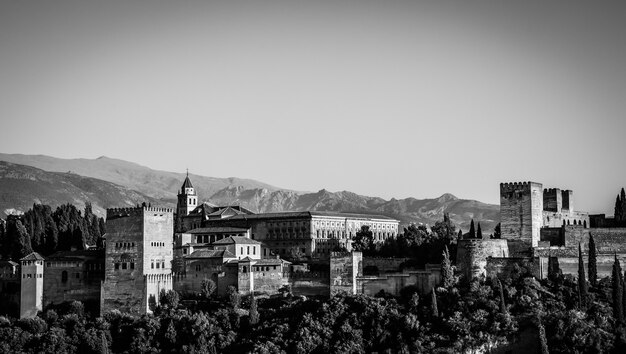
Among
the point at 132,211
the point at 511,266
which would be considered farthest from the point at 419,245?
the point at 132,211

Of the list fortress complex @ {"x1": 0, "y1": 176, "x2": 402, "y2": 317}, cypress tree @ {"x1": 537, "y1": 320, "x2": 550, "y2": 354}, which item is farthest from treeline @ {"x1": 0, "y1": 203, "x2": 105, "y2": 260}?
cypress tree @ {"x1": 537, "y1": 320, "x2": 550, "y2": 354}

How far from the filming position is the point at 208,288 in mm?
60938

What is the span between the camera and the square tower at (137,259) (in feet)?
202

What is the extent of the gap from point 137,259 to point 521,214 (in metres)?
24.5

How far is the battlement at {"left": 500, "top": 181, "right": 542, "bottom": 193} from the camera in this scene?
59359mm

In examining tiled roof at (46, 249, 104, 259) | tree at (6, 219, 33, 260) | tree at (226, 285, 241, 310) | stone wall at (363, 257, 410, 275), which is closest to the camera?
tree at (226, 285, 241, 310)

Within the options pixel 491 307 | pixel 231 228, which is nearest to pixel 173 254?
pixel 231 228

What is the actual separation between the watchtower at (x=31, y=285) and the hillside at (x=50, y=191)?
3186 inches

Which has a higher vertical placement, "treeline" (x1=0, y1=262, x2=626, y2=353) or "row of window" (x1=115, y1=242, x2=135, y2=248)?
"row of window" (x1=115, y1=242, x2=135, y2=248)

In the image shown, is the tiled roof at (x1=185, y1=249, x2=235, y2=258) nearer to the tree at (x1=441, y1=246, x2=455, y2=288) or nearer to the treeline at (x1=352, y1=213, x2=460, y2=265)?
the treeline at (x1=352, y1=213, x2=460, y2=265)

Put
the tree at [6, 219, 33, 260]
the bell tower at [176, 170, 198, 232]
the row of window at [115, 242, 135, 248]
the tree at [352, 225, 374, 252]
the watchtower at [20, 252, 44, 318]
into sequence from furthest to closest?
the bell tower at [176, 170, 198, 232], the tree at [6, 219, 33, 260], the tree at [352, 225, 374, 252], the watchtower at [20, 252, 44, 318], the row of window at [115, 242, 135, 248]

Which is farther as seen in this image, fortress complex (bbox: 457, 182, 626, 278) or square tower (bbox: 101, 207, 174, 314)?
square tower (bbox: 101, 207, 174, 314)

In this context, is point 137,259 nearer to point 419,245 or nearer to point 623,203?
point 419,245

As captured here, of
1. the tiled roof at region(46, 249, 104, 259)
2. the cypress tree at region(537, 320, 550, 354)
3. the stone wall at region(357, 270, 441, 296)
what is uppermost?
the tiled roof at region(46, 249, 104, 259)
